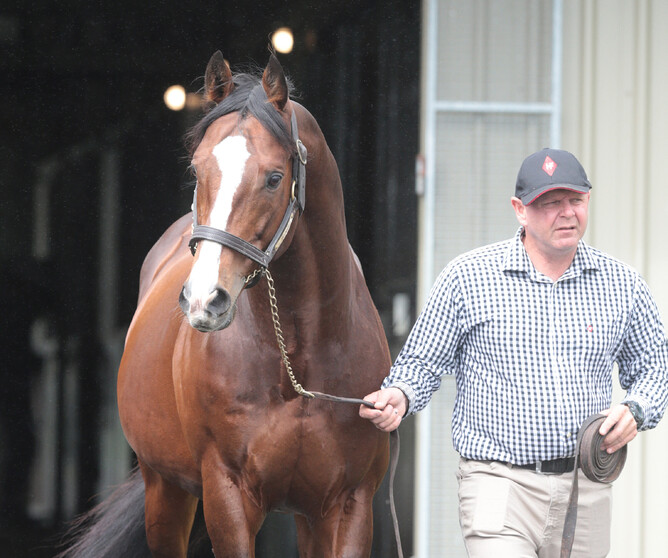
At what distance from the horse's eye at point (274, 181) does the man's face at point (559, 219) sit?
0.76m

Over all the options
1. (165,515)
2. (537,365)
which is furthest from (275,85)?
(165,515)

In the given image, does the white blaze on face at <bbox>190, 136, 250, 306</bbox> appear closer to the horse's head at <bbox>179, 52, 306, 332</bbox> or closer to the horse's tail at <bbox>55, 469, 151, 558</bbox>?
the horse's head at <bbox>179, 52, 306, 332</bbox>

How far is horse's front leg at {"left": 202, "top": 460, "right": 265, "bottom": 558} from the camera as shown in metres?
2.81

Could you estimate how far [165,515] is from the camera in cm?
387

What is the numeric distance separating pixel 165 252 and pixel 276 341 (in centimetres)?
165

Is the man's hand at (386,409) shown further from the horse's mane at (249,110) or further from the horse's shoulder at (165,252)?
the horse's shoulder at (165,252)

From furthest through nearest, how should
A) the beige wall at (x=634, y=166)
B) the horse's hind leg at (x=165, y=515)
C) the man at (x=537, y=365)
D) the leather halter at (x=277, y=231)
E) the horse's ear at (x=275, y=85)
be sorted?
the beige wall at (x=634, y=166) → the horse's hind leg at (x=165, y=515) → the man at (x=537, y=365) → the horse's ear at (x=275, y=85) → the leather halter at (x=277, y=231)

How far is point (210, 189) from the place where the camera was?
235 cm

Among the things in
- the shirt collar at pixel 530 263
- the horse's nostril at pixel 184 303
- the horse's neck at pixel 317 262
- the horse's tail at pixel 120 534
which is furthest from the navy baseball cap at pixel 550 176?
the horse's tail at pixel 120 534

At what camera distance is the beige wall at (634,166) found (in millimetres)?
4398

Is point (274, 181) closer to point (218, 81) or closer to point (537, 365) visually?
point (218, 81)

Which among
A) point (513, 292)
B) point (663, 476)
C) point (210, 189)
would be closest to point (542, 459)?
point (513, 292)

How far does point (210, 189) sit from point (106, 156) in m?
3.25

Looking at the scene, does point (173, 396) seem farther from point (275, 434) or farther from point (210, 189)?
point (210, 189)
